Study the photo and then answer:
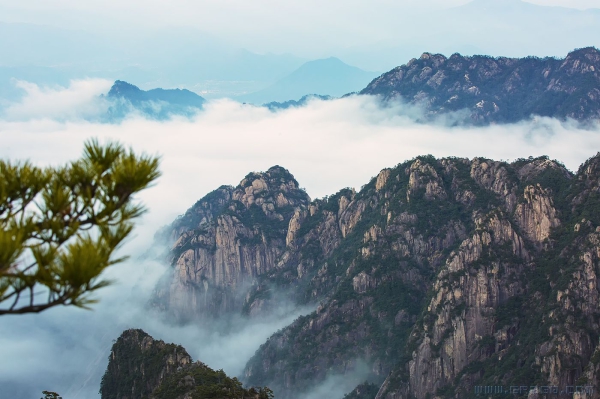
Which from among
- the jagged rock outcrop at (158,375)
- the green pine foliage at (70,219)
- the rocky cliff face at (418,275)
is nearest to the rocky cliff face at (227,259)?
the rocky cliff face at (418,275)

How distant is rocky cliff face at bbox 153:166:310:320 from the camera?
135 meters

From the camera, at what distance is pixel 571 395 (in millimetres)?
61375

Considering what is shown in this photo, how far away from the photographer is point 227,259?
134750mm

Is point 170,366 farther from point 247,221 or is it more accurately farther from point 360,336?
point 247,221

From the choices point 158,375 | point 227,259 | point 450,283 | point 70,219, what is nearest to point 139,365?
point 158,375

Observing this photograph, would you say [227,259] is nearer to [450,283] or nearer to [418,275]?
[418,275]

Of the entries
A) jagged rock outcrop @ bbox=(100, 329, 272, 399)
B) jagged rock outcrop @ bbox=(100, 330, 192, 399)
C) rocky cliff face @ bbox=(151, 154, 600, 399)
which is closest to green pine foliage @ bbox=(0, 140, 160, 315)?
jagged rock outcrop @ bbox=(100, 329, 272, 399)

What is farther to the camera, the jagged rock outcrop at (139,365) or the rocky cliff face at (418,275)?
the rocky cliff face at (418,275)

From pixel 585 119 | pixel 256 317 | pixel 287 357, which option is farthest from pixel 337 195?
pixel 585 119

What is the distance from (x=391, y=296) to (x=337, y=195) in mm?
37314

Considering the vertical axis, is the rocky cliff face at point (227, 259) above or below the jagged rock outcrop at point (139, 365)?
above

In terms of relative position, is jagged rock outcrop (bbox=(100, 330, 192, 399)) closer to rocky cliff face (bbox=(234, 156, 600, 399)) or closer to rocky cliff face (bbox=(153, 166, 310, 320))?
rocky cliff face (bbox=(234, 156, 600, 399))

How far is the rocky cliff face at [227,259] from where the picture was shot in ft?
442

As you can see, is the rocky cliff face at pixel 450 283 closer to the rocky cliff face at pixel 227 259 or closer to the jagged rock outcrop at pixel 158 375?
the rocky cliff face at pixel 227 259
